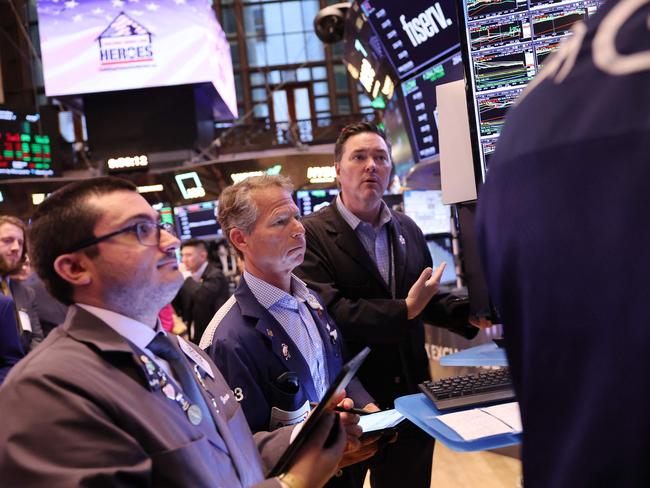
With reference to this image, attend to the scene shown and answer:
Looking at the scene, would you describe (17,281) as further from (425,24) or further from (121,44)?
(121,44)

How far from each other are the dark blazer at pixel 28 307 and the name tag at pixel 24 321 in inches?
1.2

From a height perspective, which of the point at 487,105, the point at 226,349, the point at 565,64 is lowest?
the point at 226,349

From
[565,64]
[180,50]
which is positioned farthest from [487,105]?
[180,50]

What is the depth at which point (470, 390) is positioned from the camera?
1.70 m

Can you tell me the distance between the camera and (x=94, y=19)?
8.91 m

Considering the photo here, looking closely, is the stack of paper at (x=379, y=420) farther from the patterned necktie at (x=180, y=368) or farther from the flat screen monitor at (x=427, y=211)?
the flat screen monitor at (x=427, y=211)

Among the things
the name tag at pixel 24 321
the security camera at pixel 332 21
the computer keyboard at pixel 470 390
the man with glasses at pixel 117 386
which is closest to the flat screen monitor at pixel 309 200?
the security camera at pixel 332 21

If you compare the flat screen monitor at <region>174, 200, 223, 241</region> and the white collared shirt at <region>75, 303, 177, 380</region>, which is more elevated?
the flat screen monitor at <region>174, 200, 223, 241</region>

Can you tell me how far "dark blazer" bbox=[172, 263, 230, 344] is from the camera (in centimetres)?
595

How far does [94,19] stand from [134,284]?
343 inches

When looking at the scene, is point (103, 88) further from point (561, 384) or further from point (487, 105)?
point (561, 384)

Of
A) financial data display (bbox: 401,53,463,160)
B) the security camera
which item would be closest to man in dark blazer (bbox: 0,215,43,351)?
financial data display (bbox: 401,53,463,160)

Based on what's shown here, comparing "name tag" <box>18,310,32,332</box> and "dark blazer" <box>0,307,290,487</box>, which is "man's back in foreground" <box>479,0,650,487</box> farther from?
"name tag" <box>18,310,32,332</box>

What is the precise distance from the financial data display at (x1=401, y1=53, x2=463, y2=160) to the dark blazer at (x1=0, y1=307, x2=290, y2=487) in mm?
3993
